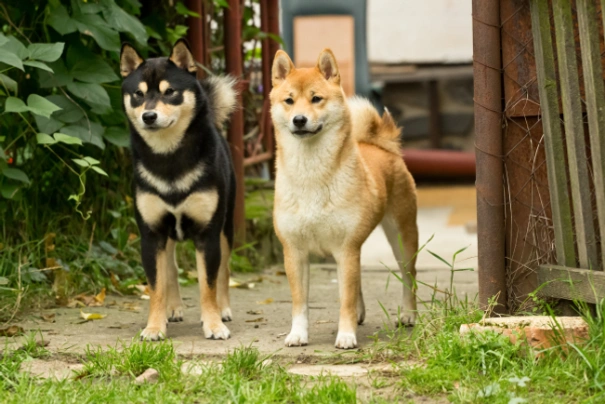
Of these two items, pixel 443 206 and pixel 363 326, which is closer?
→ pixel 363 326

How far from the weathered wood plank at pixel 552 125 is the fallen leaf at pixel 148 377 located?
1763mm

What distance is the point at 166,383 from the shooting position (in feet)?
11.6

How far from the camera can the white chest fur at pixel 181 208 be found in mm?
4512

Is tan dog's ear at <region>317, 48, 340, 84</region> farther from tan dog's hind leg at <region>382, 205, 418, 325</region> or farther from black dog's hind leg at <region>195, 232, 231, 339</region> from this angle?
black dog's hind leg at <region>195, 232, 231, 339</region>

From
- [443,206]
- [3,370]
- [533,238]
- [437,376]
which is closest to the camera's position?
[437,376]

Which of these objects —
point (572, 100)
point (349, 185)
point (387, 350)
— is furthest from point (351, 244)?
point (572, 100)

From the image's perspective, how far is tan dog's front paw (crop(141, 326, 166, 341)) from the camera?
437cm

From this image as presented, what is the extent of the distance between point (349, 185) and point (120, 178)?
2.23 meters

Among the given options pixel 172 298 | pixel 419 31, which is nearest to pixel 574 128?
pixel 172 298

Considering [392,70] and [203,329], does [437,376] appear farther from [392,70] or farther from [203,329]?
[392,70]

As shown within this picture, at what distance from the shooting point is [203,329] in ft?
15.1

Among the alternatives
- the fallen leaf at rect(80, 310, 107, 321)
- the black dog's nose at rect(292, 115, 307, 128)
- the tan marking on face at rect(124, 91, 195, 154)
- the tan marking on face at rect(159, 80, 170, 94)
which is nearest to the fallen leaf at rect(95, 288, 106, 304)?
the fallen leaf at rect(80, 310, 107, 321)

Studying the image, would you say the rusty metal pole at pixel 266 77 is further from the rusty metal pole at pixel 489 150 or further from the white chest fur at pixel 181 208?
the rusty metal pole at pixel 489 150

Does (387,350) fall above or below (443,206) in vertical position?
below
